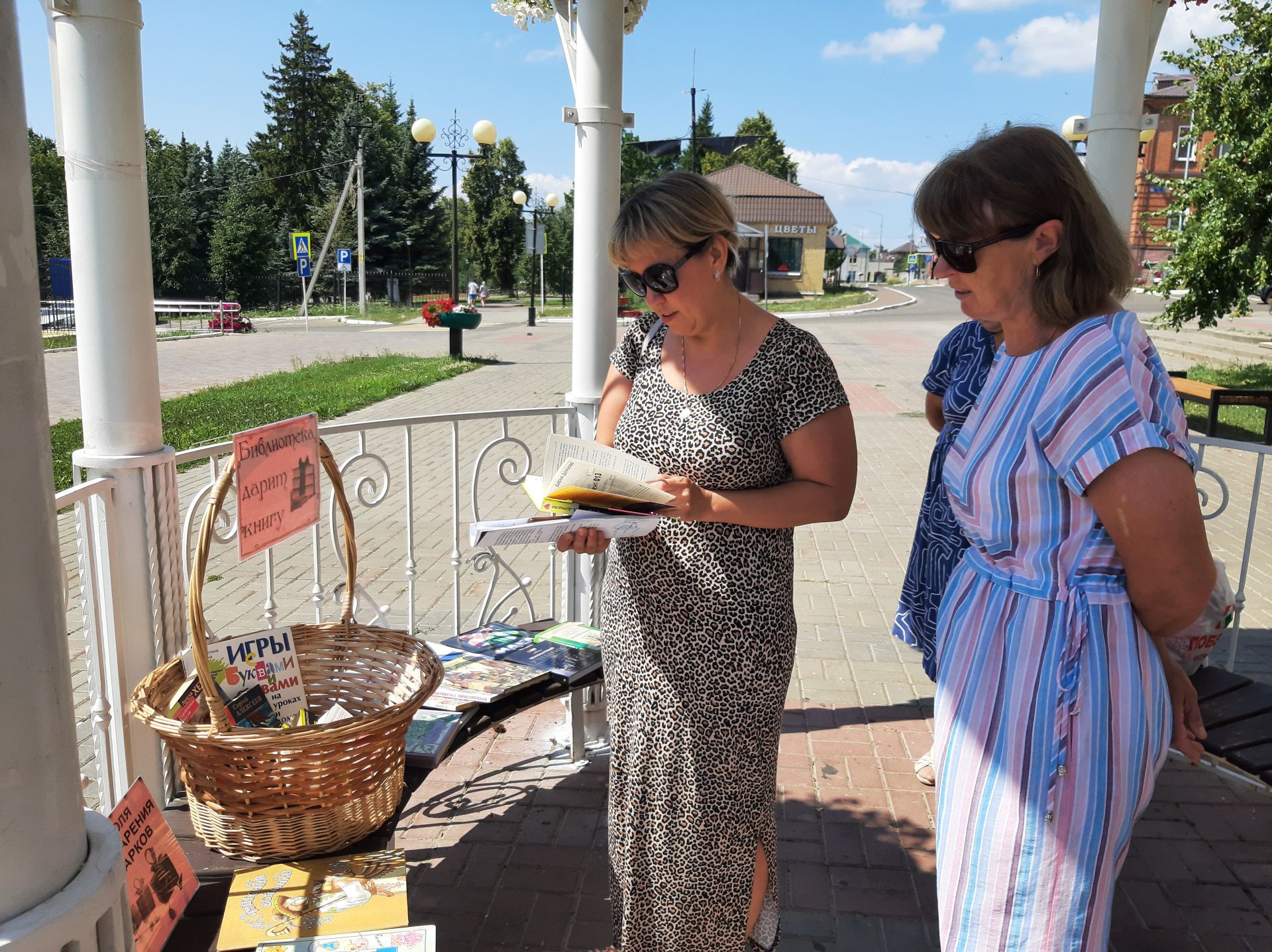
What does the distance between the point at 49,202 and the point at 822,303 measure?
38.1m

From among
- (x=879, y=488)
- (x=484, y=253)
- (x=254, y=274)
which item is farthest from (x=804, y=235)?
(x=879, y=488)

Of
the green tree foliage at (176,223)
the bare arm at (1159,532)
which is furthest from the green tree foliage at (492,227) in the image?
the bare arm at (1159,532)

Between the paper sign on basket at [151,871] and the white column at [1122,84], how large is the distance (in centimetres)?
368

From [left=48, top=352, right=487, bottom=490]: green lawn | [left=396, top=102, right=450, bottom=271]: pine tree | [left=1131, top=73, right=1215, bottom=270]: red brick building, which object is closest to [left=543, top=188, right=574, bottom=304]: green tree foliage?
[left=396, top=102, right=450, bottom=271]: pine tree

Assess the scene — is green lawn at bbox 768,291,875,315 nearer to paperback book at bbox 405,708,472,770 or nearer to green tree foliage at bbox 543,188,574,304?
green tree foliage at bbox 543,188,574,304

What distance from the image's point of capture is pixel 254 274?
146 feet

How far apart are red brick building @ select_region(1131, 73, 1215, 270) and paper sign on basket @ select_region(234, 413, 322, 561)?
5.89ft

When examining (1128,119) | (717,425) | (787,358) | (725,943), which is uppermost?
(1128,119)

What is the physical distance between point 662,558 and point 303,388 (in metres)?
12.6

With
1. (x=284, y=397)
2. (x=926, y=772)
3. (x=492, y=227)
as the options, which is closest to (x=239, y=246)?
(x=492, y=227)

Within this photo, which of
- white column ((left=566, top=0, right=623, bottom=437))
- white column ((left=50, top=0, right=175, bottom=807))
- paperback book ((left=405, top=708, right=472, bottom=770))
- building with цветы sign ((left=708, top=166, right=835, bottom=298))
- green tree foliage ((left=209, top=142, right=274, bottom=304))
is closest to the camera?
white column ((left=50, top=0, right=175, bottom=807))

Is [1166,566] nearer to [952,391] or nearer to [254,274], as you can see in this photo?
[952,391]

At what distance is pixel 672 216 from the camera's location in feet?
6.73

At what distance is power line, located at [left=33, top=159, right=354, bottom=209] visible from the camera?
45.2m
